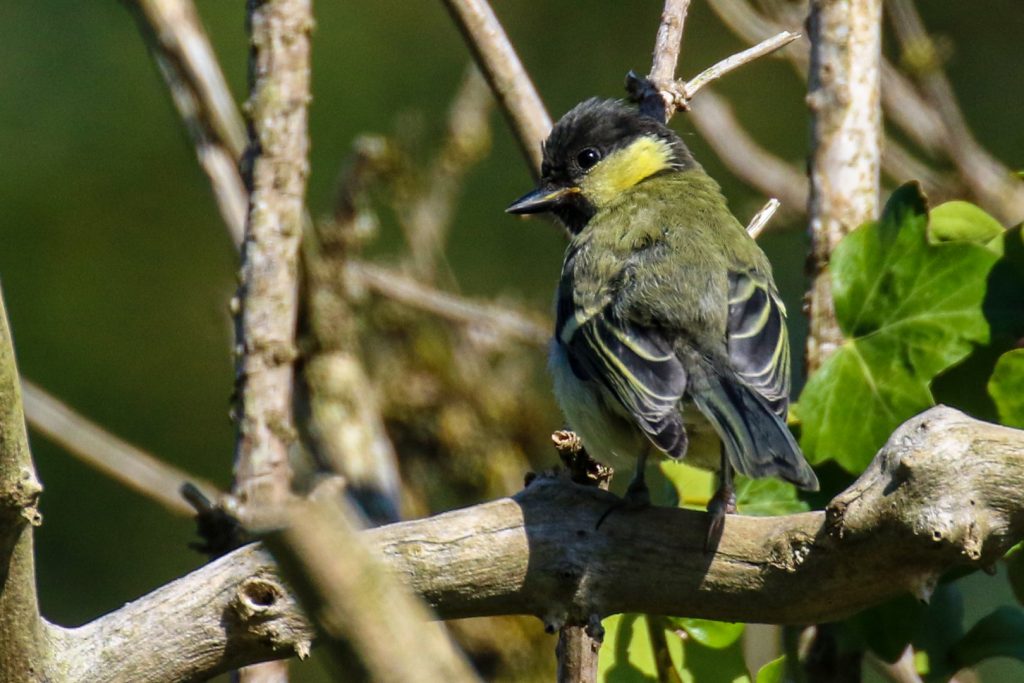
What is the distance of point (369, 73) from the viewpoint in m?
5.66

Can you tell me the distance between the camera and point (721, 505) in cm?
191

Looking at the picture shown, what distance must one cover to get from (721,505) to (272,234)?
3.31 feet

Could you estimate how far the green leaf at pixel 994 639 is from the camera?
7.39 ft

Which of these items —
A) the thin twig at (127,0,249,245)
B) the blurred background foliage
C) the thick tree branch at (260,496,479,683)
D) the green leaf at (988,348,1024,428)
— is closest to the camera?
the thick tree branch at (260,496,479,683)

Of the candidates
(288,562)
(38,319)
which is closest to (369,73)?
(38,319)

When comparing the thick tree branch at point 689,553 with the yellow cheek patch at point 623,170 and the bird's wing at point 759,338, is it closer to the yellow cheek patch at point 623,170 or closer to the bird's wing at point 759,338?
the bird's wing at point 759,338

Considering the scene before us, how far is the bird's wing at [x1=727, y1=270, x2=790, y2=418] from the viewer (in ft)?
6.88

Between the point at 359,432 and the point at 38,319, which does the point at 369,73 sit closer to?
the point at 38,319

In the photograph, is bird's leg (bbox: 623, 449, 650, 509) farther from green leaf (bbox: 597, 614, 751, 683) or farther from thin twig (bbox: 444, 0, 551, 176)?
thin twig (bbox: 444, 0, 551, 176)

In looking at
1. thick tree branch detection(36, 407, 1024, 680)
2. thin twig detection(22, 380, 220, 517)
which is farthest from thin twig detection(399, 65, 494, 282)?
thick tree branch detection(36, 407, 1024, 680)

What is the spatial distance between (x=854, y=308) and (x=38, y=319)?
13.0ft

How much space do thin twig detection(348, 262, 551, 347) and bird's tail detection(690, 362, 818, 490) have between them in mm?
1374

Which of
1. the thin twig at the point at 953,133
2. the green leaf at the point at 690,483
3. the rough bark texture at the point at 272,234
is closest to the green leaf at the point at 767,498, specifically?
the green leaf at the point at 690,483

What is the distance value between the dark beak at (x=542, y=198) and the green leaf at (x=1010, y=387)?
1034 mm
